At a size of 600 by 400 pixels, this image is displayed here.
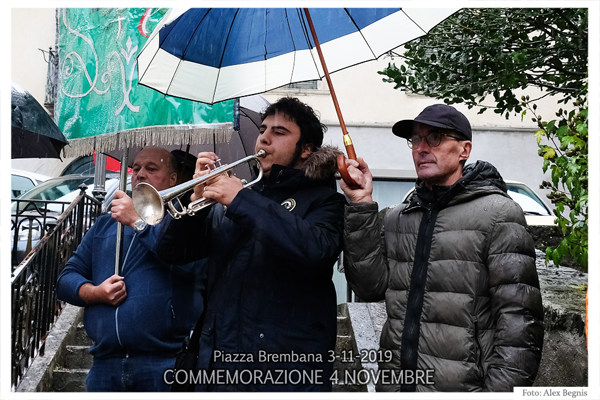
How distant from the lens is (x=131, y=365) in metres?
3.35

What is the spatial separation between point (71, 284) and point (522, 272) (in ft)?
8.48

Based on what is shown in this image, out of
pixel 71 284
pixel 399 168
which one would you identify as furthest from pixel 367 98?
pixel 71 284

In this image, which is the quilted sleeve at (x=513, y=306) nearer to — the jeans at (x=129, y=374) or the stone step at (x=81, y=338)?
the jeans at (x=129, y=374)

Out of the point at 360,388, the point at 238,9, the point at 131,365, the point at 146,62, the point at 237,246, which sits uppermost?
the point at 238,9

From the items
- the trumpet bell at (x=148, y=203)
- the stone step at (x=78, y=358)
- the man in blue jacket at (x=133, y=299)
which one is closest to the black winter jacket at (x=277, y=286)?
the trumpet bell at (x=148, y=203)

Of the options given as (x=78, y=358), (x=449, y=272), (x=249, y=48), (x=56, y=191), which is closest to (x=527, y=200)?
(x=249, y=48)

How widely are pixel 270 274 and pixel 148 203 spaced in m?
0.78

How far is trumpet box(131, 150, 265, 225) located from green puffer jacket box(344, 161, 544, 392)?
0.70 metres

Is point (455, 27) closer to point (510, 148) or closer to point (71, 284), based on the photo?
point (71, 284)

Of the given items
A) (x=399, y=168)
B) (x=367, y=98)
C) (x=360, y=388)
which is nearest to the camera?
(x=360, y=388)

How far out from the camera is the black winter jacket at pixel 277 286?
2746mm

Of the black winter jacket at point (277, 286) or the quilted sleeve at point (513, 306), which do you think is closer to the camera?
the quilted sleeve at point (513, 306)
